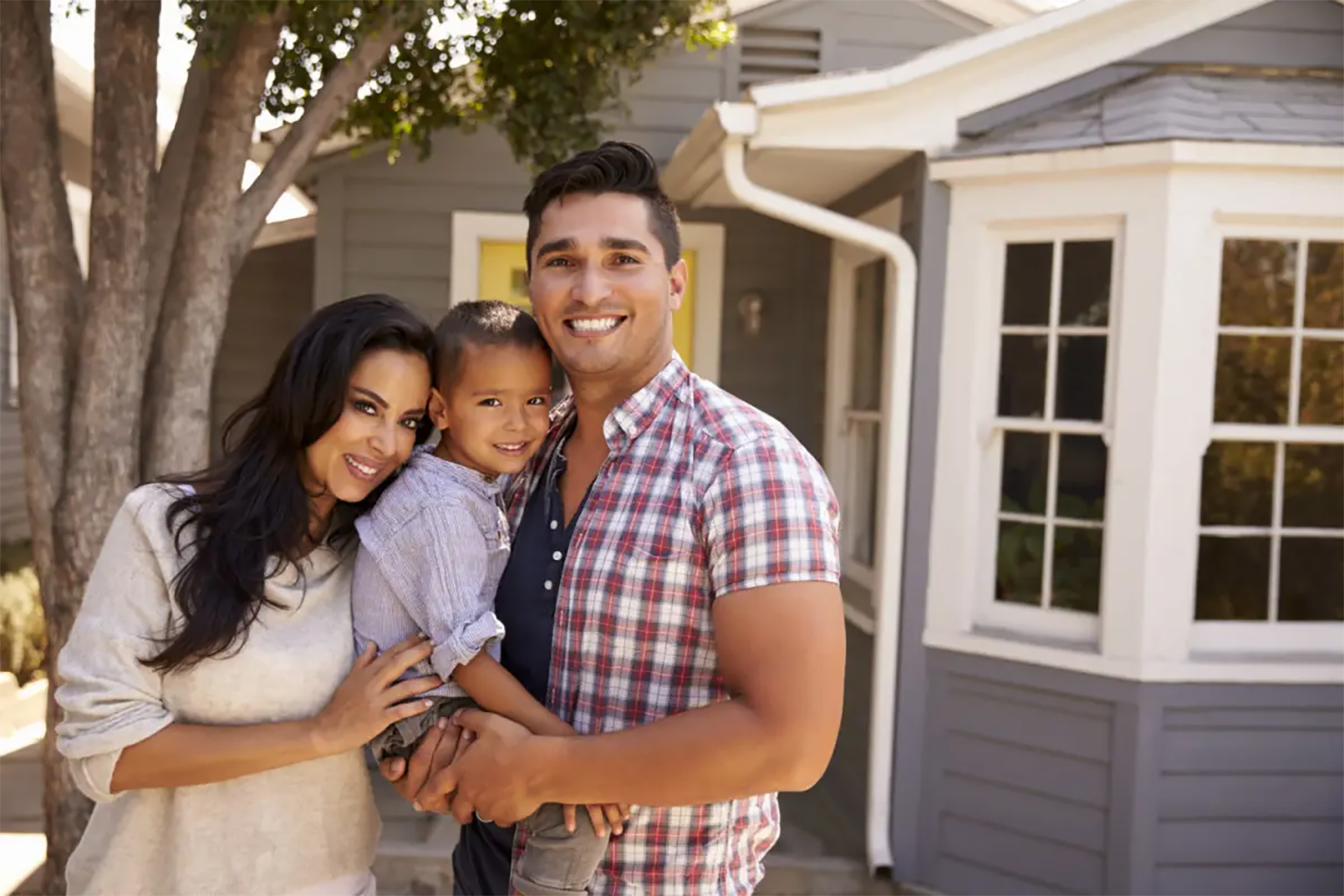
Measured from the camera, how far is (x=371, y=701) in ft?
5.78

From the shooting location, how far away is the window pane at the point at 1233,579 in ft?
13.3

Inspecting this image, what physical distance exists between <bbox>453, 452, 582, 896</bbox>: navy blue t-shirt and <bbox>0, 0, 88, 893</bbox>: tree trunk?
2.17 meters

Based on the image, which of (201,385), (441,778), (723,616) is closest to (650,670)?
(723,616)

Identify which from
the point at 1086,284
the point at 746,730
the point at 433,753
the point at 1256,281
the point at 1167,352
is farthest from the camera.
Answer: the point at 1086,284

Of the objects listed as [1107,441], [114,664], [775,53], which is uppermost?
[775,53]

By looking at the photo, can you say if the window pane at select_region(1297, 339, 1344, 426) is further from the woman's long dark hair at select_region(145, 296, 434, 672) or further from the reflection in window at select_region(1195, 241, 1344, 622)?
the woman's long dark hair at select_region(145, 296, 434, 672)

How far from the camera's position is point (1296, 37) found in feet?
14.2

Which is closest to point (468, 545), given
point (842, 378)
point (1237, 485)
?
point (1237, 485)

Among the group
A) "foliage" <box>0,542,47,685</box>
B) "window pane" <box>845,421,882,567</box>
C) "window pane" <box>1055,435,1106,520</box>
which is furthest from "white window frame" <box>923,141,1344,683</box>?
"foliage" <box>0,542,47,685</box>

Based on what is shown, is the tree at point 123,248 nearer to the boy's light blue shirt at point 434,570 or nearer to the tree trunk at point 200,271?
the tree trunk at point 200,271

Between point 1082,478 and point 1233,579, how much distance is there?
623 mm

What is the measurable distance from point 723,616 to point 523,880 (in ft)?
1.81

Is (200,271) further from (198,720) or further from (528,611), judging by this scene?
(528,611)

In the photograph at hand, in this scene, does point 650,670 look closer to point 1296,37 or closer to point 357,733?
point 357,733
